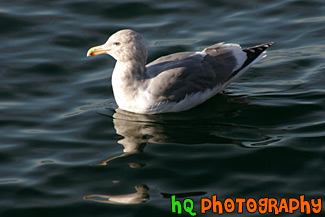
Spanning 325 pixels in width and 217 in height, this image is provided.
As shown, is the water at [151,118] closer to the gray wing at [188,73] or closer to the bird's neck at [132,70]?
the gray wing at [188,73]

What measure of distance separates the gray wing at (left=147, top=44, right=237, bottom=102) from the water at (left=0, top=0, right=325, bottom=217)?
1.07ft

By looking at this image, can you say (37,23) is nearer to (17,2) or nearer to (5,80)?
(17,2)

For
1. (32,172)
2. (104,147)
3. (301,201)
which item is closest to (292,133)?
(301,201)

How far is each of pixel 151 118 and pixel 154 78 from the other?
545 mm

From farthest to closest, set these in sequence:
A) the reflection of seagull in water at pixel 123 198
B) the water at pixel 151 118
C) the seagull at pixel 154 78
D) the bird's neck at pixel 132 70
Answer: the bird's neck at pixel 132 70
the seagull at pixel 154 78
the water at pixel 151 118
the reflection of seagull in water at pixel 123 198

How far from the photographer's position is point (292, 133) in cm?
752

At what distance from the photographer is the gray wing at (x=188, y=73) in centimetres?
815

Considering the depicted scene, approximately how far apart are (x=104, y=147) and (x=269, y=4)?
6.04 metres

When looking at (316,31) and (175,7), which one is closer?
(316,31)

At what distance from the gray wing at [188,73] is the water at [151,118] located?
328 millimetres

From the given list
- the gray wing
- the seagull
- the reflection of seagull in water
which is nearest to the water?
the reflection of seagull in water

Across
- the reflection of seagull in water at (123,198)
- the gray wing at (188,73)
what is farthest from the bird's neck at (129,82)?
the reflection of seagull in water at (123,198)

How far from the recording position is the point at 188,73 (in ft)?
27.3

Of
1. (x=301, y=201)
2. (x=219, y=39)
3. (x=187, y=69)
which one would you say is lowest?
(x=301, y=201)
